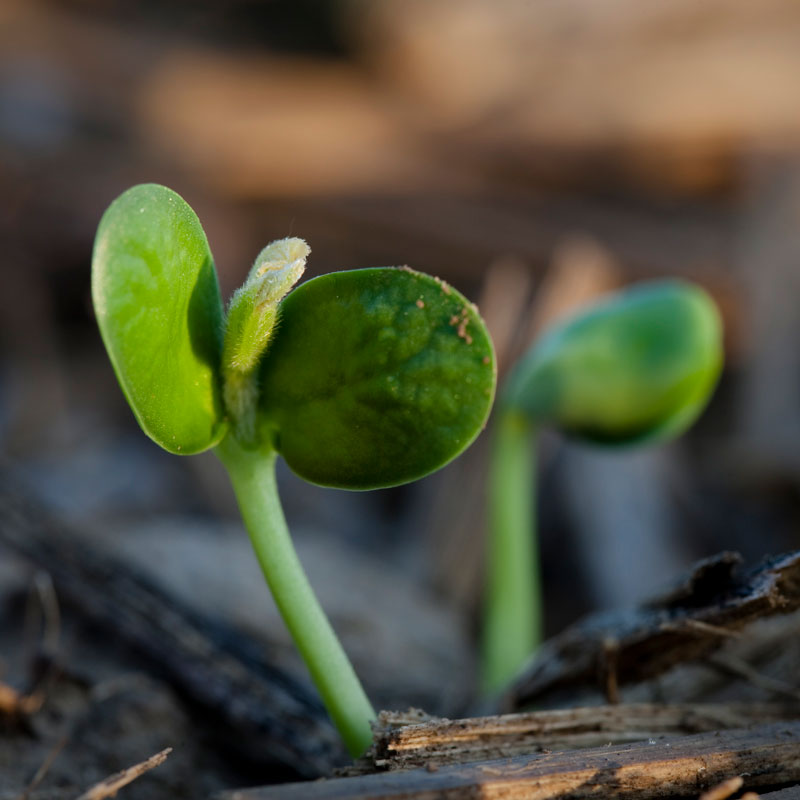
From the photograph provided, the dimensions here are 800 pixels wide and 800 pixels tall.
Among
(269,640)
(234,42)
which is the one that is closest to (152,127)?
(234,42)

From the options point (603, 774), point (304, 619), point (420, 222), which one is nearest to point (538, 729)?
point (603, 774)

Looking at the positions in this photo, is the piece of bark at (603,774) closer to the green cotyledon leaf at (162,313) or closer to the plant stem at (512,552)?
the green cotyledon leaf at (162,313)

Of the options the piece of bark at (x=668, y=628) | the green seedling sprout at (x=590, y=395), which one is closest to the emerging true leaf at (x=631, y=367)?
the green seedling sprout at (x=590, y=395)

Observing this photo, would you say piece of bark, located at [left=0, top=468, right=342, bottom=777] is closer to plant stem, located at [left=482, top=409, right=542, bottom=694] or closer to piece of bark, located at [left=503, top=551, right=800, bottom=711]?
piece of bark, located at [left=503, top=551, right=800, bottom=711]

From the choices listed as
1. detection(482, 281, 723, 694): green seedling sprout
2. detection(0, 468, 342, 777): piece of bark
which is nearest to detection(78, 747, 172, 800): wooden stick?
detection(0, 468, 342, 777): piece of bark

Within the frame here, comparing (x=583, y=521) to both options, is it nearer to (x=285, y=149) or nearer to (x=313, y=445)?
(x=313, y=445)

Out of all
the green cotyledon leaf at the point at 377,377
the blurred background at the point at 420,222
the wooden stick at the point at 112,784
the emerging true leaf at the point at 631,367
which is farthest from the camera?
the blurred background at the point at 420,222

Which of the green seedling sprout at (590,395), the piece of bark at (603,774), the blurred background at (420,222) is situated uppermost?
the blurred background at (420,222)
